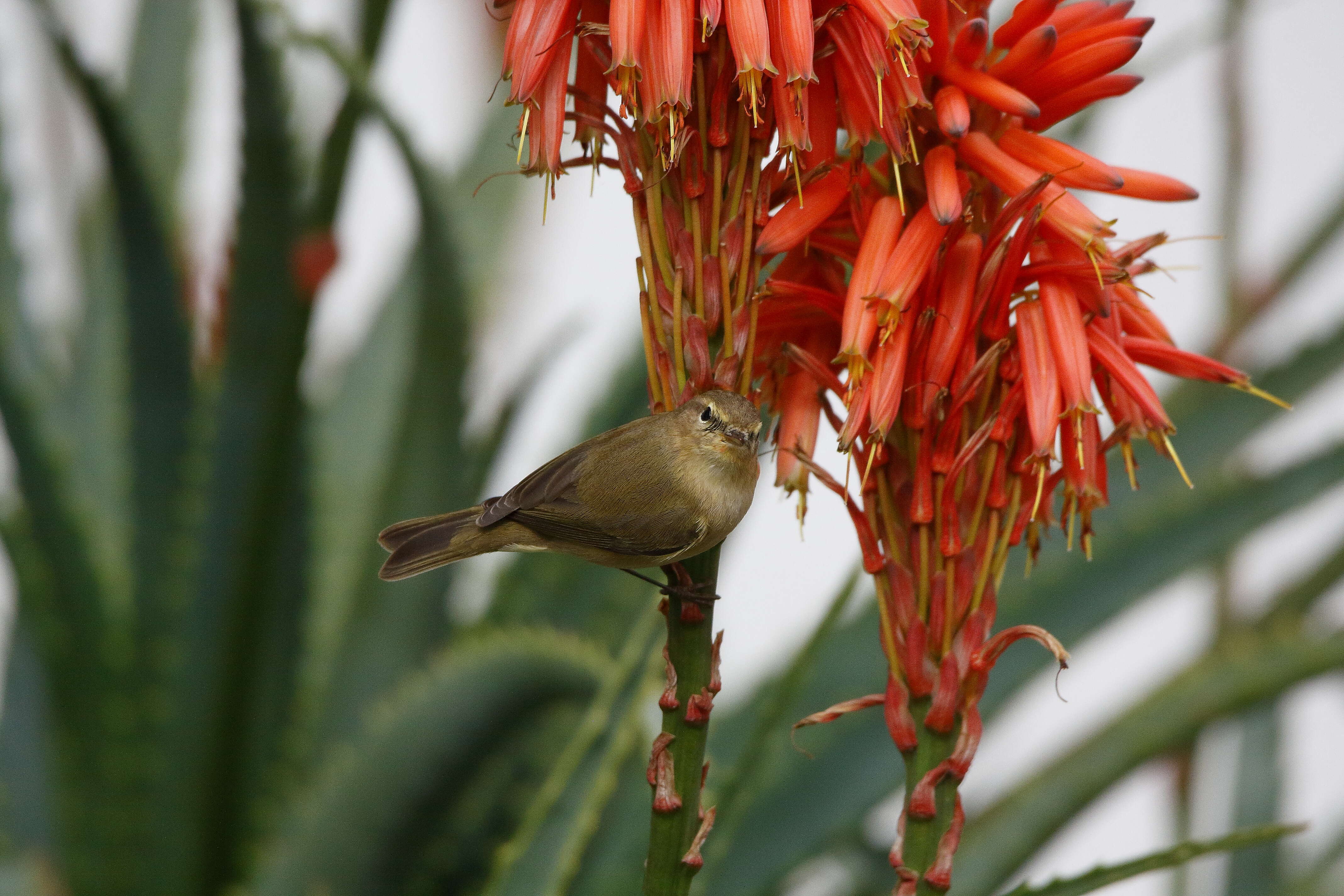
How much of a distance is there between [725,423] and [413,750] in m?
0.52

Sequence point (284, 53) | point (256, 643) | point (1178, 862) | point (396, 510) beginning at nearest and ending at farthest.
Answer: point (1178, 862)
point (284, 53)
point (256, 643)
point (396, 510)

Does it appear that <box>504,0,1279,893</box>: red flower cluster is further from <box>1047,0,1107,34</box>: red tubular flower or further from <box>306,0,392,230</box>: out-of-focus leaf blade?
<box>306,0,392,230</box>: out-of-focus leaf blade

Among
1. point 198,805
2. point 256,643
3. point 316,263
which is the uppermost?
point 316,263

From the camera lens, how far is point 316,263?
95 centimetres

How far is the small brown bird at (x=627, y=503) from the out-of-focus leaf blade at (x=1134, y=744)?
483 mm

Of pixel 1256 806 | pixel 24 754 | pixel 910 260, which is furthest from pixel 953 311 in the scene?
pixel 24 754

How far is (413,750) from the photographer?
0.90 m

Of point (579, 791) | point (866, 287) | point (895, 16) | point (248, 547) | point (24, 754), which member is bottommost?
point (24, 754)

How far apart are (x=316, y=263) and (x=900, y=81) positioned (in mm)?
626

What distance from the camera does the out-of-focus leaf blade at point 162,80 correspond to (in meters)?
1.51

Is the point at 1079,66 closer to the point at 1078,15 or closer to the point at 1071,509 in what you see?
the point at 1078,15

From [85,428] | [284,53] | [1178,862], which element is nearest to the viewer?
[1178,862]

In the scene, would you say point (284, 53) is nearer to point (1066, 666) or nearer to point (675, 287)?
point (675, 287)

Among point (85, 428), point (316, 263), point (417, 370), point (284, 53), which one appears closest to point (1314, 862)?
point (417, 370)
